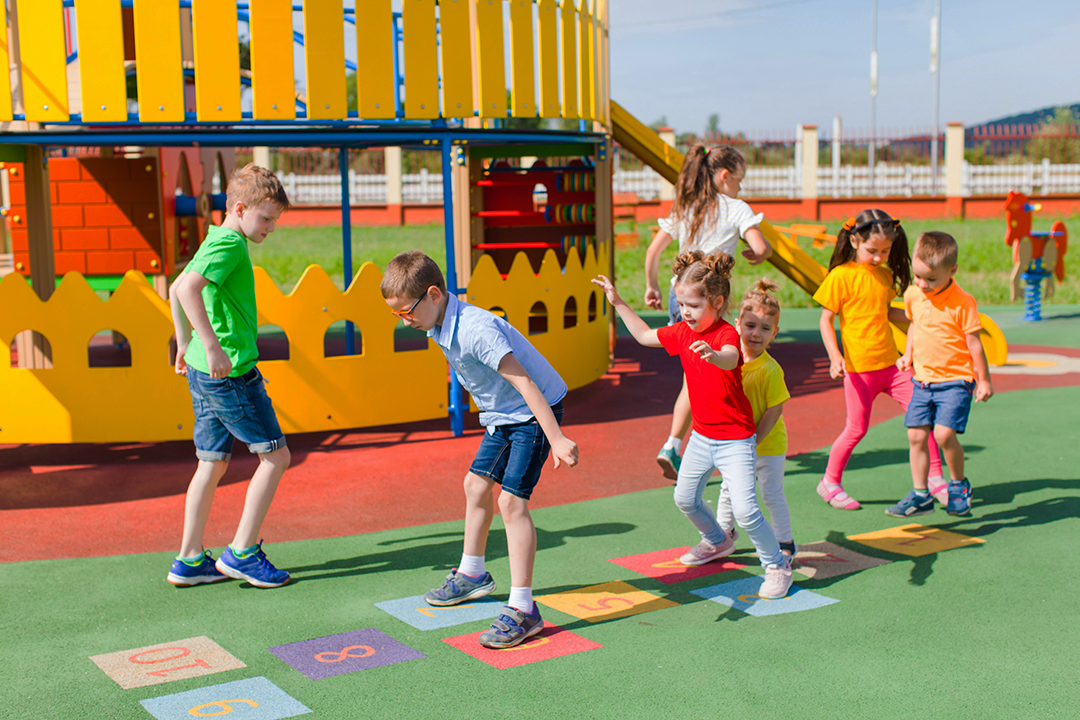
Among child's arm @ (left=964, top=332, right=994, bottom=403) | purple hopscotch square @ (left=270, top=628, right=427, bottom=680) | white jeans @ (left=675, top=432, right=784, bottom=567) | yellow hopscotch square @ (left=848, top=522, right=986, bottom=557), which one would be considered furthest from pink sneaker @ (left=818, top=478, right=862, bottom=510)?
purple hopscotch square @ (left=270, top=628, right=427, bottom=680)

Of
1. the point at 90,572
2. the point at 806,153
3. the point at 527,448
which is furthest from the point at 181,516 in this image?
the point at 806,153

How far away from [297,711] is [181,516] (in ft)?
9.18

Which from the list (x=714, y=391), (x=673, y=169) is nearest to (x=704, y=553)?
(x=714, y=391)

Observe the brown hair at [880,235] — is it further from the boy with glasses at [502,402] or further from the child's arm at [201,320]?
the child's arm at [201,320]

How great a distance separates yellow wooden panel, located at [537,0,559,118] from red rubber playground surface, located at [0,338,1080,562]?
8.52 feet

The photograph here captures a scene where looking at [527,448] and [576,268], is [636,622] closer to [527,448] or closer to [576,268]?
[527,448]

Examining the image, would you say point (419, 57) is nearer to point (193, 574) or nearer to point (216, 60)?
point (216, 60)

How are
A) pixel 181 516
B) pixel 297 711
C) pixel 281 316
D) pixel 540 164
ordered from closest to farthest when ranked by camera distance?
pixel 297 711 < pixel 181 516 < pixel 281 316 < pixel 540 164

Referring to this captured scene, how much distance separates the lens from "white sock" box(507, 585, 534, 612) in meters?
3.93

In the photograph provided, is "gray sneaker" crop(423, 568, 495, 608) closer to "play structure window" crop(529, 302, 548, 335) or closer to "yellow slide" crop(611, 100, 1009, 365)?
"yellow slide" crop(611, 100, 1009, 365)

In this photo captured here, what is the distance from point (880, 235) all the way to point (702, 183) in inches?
41.1

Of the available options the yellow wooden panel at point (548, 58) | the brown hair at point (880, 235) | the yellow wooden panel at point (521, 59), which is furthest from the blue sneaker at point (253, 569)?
the yellow wooden panel at point (548, 58)

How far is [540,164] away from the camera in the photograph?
38.4 feet

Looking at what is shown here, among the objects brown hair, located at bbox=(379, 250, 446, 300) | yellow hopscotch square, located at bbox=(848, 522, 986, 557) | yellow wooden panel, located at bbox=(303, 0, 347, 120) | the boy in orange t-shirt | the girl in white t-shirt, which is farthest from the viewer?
yellow wooden panel, located at bbox=(303, 0, 347, 120)
